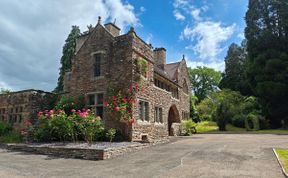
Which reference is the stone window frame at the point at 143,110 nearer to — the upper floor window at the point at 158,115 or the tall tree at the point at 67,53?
the upper floor window at the point at 158,115

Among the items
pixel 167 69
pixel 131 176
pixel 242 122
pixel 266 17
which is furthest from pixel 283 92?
pixel 131 176

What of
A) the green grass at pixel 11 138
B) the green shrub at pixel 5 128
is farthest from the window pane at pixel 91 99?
the green shrub at pixel 5 128

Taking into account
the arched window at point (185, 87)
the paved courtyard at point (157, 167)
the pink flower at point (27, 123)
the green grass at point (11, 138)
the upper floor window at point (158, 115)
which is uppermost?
the arched window at point (185, 87)

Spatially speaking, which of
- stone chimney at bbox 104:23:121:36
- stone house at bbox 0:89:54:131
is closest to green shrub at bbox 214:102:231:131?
stone chimney at bbox 104:23:121:36

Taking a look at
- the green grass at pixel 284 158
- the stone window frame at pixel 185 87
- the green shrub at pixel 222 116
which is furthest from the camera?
the stone window frame at pixel 185 87

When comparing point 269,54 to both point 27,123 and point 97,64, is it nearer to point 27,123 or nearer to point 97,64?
point 97,64

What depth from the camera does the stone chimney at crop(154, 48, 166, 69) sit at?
26.9 metres

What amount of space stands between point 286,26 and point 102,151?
28912 mm

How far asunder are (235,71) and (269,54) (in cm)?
1377

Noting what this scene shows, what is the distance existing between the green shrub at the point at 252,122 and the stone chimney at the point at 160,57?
12326 millimetres

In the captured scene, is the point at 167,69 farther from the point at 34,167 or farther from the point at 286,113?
the point at 34,167

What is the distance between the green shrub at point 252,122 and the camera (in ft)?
89.4

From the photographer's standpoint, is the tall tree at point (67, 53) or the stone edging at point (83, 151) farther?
the tall tree at point (67, 53)

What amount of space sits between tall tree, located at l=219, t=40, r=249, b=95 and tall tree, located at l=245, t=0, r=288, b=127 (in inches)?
307
